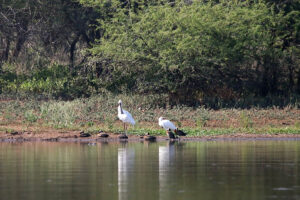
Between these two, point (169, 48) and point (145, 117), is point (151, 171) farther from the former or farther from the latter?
point (169, 48)

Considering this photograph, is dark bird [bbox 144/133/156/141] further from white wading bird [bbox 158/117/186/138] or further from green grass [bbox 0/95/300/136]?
green grass [bbox 0/95/300/136]

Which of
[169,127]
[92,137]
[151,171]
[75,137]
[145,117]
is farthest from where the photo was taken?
[145,117]

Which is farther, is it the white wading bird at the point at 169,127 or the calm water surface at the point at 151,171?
the white wading bird at the point at 169,127

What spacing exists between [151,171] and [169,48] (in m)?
15.4

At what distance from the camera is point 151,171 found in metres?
14.0

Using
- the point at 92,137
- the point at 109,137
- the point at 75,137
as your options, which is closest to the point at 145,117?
the point at 109,137

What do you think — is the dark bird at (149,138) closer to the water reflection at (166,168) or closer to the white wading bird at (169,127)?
the white wading bird at (169,127)

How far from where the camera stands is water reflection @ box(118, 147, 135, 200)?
1147 centimetres

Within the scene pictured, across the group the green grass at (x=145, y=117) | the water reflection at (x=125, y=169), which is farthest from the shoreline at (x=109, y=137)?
the water reflection at (x=125, y=169)

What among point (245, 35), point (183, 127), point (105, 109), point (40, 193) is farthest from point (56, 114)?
point (40, 193)

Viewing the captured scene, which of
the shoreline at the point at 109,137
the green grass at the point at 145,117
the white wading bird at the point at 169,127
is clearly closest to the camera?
the white wading bird at the point at 169,127

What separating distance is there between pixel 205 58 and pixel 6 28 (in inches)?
425

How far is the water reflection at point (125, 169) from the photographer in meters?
11.5

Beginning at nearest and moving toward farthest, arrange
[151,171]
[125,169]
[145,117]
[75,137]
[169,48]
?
1. [151,171]
2. [125,169]
3. [75,137]
4. [145,117]
5. [169,48]
